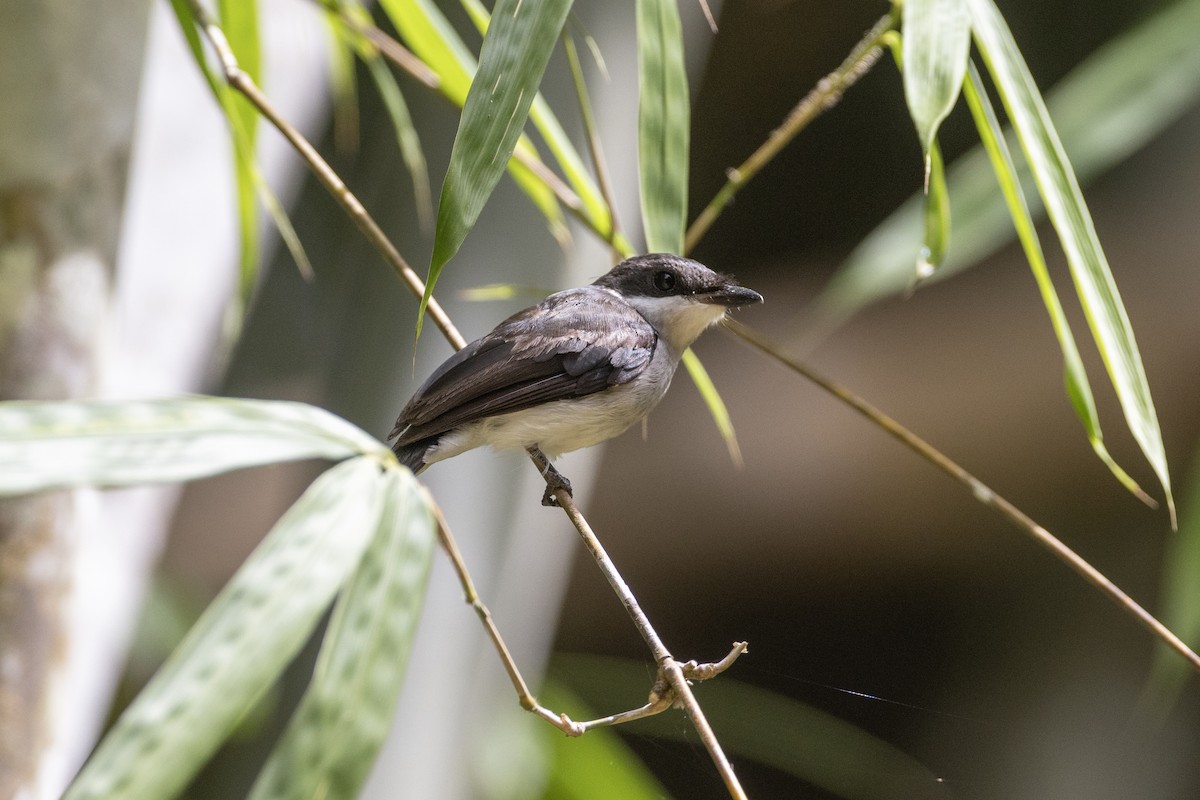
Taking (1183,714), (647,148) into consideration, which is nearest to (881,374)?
(1183,714)

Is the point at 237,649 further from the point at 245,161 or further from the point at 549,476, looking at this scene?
the point at 245,161

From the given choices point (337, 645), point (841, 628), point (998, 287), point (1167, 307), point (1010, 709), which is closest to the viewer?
point (337, 645)

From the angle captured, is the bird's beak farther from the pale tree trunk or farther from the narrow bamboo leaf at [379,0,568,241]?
the pale tree trunk

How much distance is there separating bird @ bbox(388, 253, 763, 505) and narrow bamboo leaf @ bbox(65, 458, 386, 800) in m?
0.59

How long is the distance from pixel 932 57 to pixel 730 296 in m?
0.67

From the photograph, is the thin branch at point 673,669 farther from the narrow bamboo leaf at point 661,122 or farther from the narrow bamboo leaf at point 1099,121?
the narrow bamboo leaf at point 1099,121

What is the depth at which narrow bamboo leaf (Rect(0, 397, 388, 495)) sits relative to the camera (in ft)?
2.25

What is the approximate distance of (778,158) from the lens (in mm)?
2805

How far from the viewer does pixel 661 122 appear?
1.07 m

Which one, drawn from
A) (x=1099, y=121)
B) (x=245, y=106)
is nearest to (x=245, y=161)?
(x=245, y=106)

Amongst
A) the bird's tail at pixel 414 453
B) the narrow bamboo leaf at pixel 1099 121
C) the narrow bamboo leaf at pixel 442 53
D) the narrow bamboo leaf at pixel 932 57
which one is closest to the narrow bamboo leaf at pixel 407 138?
the narrow bamboo leaf at pixel 442 53

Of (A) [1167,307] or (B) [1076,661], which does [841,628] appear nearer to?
(B) [1076,661]

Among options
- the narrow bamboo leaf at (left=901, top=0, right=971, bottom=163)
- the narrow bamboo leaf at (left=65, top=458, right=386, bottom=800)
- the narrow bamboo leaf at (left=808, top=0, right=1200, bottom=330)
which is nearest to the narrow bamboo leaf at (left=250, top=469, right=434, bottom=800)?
the narrow bamboo leaf at (left=65, top=458, right=386, bottom=800)

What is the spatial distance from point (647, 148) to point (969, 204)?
2.19 feet
